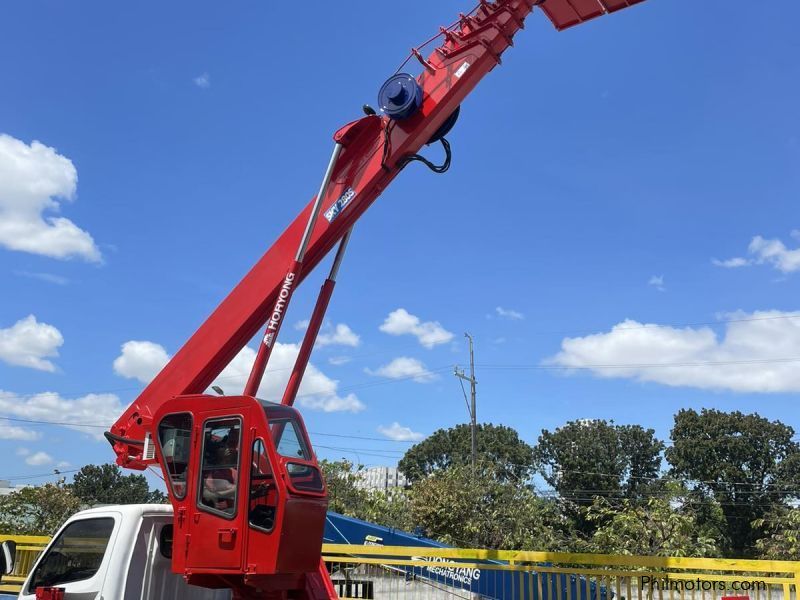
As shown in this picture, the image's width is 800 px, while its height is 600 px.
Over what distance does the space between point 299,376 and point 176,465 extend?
200 centimetres

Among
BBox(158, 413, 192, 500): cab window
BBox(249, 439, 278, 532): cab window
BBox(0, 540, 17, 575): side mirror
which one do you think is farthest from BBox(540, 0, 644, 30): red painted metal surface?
BBox(0, 540, 17, 575): side mirror

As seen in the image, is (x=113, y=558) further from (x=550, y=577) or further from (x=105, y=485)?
(x=105, y=485)

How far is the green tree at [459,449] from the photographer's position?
2872 inches

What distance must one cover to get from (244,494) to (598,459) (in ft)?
211

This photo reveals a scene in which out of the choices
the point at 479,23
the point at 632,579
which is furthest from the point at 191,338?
the point at 632,579

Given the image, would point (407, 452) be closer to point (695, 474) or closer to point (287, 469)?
point (695, 474)

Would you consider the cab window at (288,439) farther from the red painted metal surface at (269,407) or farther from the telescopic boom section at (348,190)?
the telescopic boom section at (348,190)

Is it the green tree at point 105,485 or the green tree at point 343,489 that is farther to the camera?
the green tree at point 105,485

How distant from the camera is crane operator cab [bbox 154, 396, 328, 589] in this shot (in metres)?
5.36

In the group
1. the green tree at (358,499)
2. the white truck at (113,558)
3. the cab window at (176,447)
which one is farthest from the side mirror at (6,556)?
the green tree at (358,499)

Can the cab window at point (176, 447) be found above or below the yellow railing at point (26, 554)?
above

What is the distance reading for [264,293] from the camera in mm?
7605

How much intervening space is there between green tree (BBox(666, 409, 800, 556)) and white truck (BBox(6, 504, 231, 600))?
211 ft

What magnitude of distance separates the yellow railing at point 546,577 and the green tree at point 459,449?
207 ft
